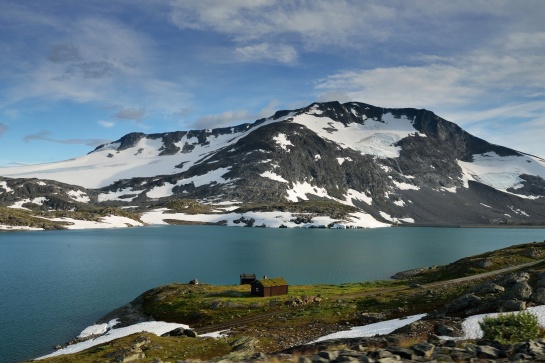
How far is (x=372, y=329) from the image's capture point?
44781 millimetres

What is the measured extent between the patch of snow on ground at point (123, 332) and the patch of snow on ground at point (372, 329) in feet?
80.3

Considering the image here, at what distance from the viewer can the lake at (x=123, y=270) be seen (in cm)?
6481

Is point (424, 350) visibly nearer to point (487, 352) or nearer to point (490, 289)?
point (487, 352)

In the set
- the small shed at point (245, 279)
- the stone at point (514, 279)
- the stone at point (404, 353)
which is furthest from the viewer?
the small shed at point (245, 279)

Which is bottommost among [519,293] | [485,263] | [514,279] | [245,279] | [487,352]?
[245,279]

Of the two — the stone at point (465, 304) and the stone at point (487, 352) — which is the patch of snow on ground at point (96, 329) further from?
the stone at point (487, 352)

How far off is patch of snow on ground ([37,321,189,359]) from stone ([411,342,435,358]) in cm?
4280

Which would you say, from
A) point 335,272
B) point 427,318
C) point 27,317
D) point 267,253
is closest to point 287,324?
point 427,318

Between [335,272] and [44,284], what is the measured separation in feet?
234

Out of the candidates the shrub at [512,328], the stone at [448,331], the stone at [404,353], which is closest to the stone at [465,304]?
the stone at [448,331]

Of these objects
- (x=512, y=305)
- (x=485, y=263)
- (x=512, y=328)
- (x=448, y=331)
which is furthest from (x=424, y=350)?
(x=485, y=263)

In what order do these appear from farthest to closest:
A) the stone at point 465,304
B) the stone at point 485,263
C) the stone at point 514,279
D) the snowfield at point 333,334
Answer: the stone at point 485,263 < the stone at point 514,279 < the stone at point 465,304 < the snowfield at point 333,334

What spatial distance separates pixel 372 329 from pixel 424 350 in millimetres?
24481

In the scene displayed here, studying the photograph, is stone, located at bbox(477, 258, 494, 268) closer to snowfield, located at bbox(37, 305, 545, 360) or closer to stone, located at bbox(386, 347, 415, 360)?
snowfield, located at bbox(37, 305, 545, 360)
